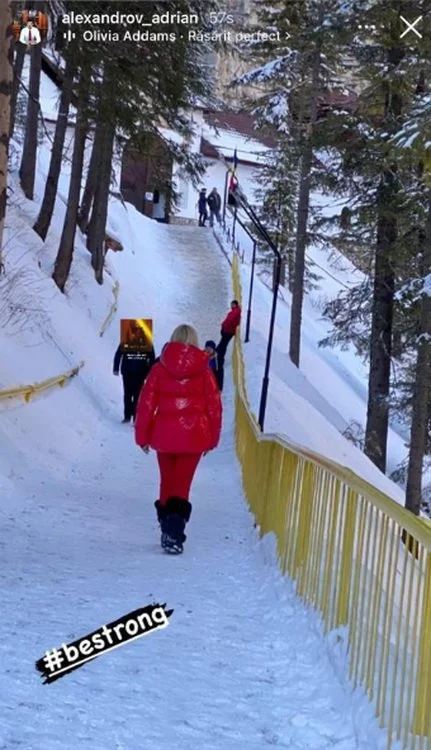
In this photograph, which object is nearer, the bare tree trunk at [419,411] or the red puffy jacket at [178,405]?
the red puffy jacket at [178,405]

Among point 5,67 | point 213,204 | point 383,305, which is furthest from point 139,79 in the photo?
point 213,204

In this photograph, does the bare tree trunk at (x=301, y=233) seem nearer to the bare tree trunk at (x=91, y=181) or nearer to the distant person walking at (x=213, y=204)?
the bare tree trunk at (x=91, y=181)

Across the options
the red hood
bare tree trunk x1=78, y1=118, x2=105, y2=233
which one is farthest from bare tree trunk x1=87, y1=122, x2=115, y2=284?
the red hood

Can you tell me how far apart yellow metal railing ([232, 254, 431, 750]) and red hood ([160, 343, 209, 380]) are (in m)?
0.97

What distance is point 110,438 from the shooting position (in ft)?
41.7

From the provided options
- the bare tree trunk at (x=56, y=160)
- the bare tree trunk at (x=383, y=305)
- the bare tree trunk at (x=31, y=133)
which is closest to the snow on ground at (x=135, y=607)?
the bare tree trunk at (x=383, y=305)

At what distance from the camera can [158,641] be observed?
471 centimetres

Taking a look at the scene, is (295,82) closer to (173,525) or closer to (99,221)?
(99,221)

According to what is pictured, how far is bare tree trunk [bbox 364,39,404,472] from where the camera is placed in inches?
646

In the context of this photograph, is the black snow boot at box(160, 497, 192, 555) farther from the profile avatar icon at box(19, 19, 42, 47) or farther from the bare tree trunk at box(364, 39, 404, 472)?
the bare tree trunk at box(364, 39, 404, 472)

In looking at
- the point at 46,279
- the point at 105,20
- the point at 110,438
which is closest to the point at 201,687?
the point at 110,438

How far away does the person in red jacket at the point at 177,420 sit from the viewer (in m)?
6.68

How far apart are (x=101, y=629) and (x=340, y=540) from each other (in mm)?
1363

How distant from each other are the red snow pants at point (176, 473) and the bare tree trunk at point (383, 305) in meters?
10.2
